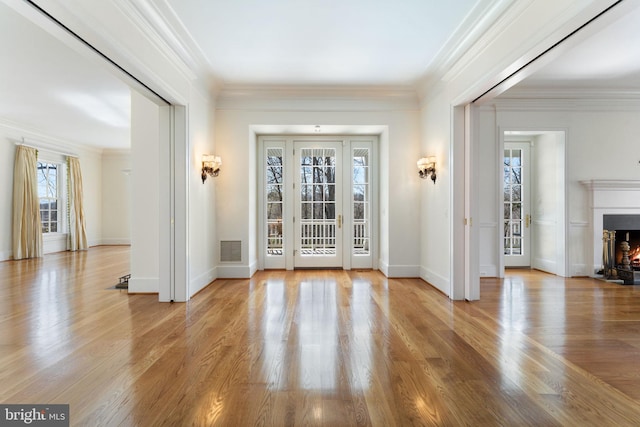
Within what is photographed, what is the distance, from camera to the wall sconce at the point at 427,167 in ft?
16.3

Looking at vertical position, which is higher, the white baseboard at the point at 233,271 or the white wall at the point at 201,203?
the white wall at the point at 201,203

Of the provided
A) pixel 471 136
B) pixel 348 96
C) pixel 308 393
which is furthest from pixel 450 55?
pixel 308 393

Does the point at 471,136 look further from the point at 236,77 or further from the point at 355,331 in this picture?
the point at 236,77

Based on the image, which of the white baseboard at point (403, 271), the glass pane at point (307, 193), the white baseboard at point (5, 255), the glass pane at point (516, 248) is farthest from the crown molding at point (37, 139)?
the glass pane at point (516, 248)

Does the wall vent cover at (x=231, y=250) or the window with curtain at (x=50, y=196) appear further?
the window with curtain at (x=50, y=196)

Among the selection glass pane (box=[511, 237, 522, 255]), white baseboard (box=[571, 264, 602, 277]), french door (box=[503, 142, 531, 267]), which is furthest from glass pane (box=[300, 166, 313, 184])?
white baseboard (box=[571, 264, 602, 277])

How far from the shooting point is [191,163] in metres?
4.43

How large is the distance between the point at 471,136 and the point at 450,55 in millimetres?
1027

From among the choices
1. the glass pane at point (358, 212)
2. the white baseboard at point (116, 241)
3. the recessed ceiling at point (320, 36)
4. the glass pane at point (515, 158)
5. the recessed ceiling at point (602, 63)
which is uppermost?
the recessed ceiling at point (320, 36)

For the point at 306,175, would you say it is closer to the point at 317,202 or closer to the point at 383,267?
the point at 317,202

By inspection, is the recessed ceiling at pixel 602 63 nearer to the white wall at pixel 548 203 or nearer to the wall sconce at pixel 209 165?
the white wall at pixel 548 203

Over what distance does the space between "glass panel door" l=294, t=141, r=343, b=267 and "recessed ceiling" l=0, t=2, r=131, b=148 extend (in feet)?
10.5

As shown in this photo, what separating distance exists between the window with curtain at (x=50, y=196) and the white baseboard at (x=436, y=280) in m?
9.35

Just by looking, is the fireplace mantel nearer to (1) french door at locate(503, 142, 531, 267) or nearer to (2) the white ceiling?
(1) french door at locate(503, 142, 531, 267)
